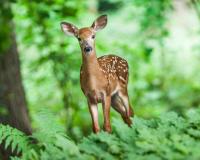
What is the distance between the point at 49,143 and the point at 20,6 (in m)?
3.86

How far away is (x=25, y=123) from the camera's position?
695cm

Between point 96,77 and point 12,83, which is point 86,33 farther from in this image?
point 12,83

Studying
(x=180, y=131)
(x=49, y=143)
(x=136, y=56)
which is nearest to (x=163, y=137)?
(x=180, y=131)

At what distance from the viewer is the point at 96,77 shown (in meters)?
4.48

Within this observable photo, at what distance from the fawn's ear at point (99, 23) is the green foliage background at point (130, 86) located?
1.86 ft

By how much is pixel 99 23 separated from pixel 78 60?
13.0ft

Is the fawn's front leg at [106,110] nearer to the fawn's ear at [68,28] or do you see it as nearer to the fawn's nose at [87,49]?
the fawn's nose at [87,49]

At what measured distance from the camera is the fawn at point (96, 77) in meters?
4.45

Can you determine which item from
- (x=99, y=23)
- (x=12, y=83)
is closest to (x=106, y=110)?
(x=99, y=23)

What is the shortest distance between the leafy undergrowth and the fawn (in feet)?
0.48

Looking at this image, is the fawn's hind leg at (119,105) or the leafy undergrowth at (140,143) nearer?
the leafy undergrowth at (140,143)

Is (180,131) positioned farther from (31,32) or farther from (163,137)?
(31,32)

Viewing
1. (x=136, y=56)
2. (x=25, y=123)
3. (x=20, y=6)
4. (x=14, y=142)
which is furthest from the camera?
(x=136, y=56)

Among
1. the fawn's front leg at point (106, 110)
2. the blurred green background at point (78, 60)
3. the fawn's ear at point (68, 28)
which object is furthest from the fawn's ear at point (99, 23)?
the blurred green background at point (78, 60)
